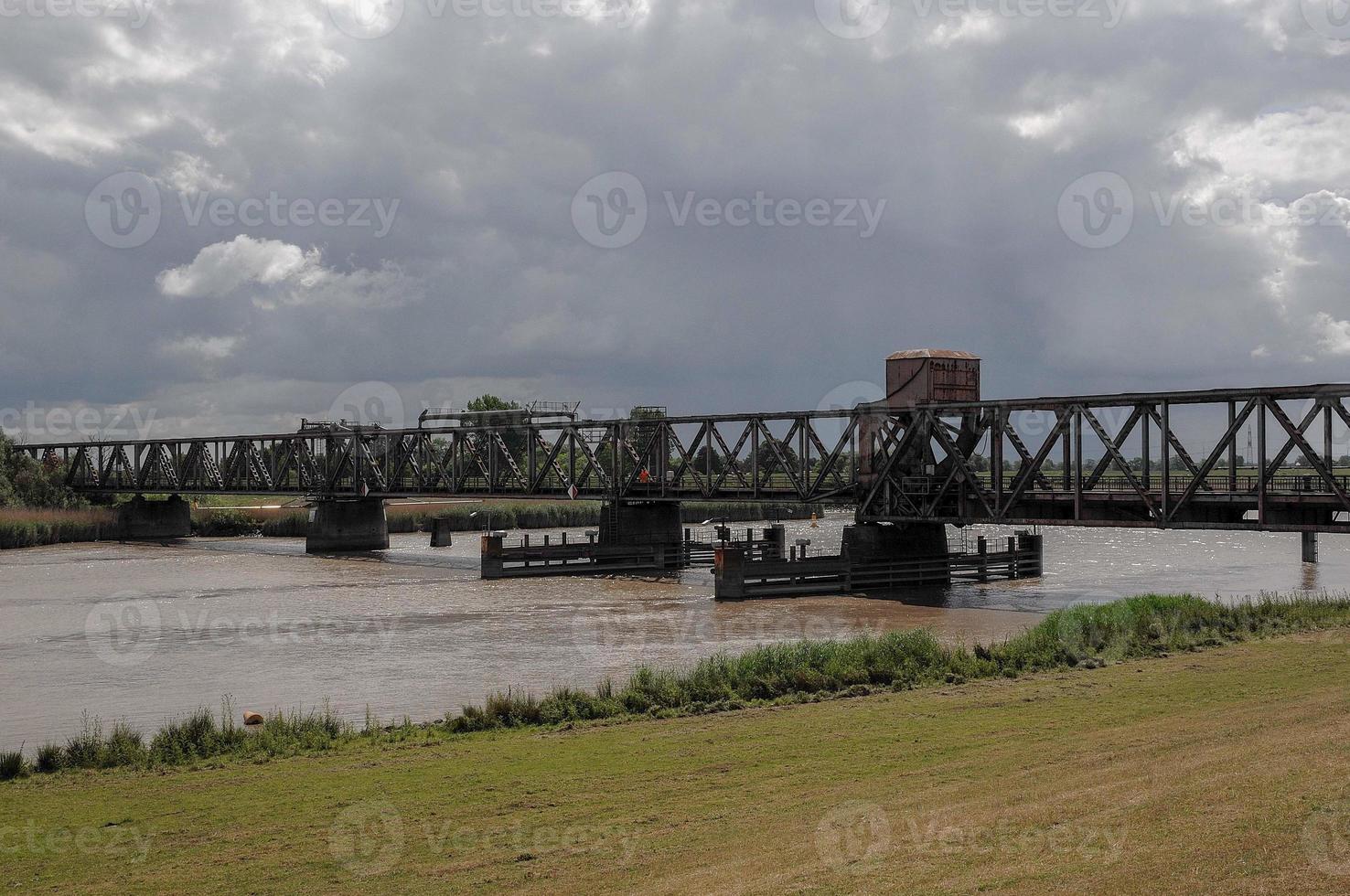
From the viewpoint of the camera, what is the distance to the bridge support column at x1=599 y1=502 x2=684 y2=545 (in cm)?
7056

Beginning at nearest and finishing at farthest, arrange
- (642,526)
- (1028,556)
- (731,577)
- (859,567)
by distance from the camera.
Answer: (731,577), (859,567), (1028,556), (642,526)

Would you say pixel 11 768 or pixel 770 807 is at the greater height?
pixel 770 807

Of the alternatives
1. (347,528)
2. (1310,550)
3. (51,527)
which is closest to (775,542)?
(1310,550)

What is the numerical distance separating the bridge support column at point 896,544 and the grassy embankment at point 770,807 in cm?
3314

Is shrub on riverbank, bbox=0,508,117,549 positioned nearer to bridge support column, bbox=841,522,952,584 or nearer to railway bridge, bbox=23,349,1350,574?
railway bridge, bbox=23,349,1350,574

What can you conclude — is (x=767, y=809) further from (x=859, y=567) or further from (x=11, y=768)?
(x=859, y=567)

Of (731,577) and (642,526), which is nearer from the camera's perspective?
(731,577)

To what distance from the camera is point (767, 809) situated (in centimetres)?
1447

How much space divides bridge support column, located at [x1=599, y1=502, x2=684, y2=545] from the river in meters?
5.39

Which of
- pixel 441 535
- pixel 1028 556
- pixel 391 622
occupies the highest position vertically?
pixel 441 535

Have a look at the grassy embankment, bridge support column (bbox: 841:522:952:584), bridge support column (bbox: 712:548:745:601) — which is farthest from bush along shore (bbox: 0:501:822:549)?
the grassy embankment

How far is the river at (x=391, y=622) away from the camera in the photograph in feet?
92.9

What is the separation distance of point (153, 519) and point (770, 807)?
348ft

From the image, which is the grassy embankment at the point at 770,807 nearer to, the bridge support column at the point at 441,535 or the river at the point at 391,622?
the river at the point at 391,622
